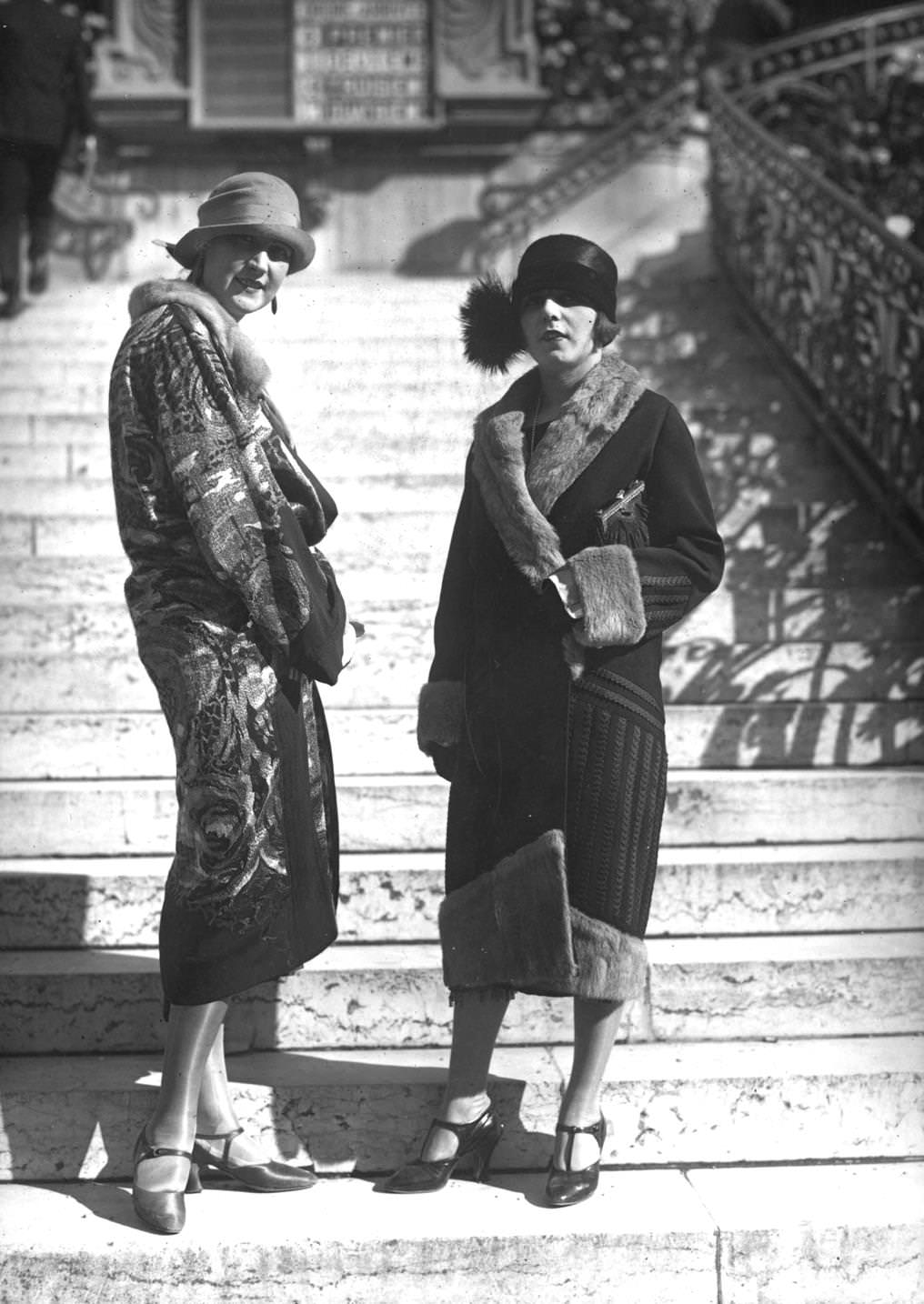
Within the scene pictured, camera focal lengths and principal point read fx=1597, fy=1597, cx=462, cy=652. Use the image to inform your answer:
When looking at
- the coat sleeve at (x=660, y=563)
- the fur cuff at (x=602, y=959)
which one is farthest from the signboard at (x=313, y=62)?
the fur cuff at (x=602, y=959)

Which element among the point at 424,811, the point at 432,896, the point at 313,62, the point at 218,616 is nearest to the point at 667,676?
the point at 424,811

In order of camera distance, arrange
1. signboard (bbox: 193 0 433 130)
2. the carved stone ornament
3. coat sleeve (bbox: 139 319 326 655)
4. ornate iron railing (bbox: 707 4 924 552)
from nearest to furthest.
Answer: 1. coat sleeve (bbox: 139 319 326 655)
2. ornate iron railing (bbox: 707 4 924 552)
3. the carved stone ornament
4. signboard (bbox: 193 0 433 130)

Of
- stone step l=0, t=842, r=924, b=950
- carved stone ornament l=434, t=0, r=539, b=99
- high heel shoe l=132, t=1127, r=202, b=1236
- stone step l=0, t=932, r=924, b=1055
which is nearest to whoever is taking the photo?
high heel shoe l=132, t=1127, r=202, b=1236

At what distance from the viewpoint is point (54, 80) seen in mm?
8219

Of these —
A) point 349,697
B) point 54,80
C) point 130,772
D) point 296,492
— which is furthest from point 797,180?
point 296,492

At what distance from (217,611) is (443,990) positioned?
4.09ft

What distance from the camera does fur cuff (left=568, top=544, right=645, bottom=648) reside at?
10.3 feet

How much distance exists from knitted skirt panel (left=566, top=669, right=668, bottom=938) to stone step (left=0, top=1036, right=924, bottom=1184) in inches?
21.3

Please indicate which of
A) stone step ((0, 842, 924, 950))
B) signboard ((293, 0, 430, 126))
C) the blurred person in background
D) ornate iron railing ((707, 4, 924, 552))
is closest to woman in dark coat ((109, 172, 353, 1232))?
stone step ((0, 842, 924, 950))

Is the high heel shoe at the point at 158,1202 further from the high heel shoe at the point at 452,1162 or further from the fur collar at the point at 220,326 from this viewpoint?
the fur collar at the point at 220,326

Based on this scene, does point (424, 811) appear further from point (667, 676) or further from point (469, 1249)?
point (469, 1249)

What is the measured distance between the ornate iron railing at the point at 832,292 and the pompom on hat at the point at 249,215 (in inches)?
135

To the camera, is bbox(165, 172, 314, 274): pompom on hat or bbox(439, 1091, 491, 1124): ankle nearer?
bbox(165, 172, 314, 274): pompom on hat

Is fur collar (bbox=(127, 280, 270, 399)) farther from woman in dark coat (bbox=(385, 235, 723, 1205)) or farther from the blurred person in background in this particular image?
the blurred person in background
